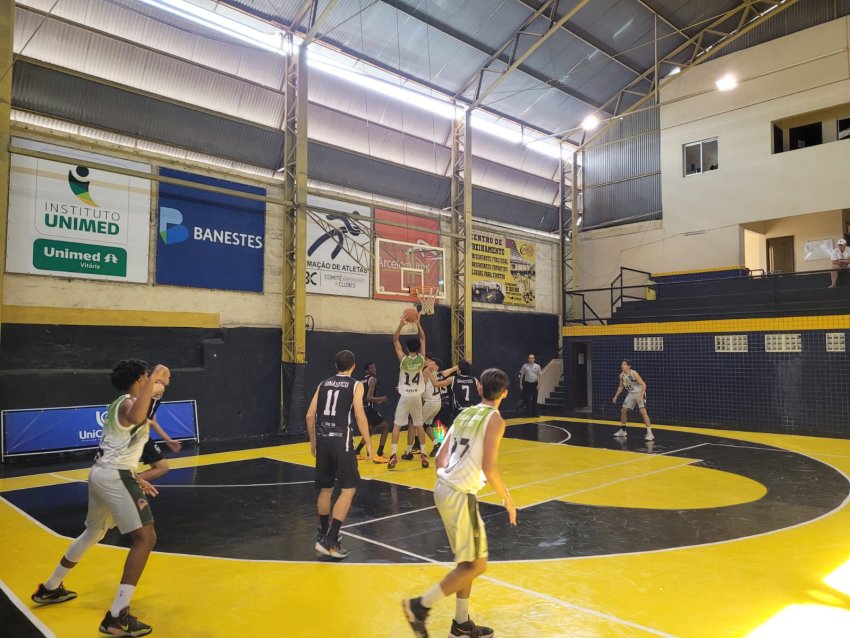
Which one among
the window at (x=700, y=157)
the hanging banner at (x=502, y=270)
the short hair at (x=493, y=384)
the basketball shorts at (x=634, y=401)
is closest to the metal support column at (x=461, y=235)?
the hanging banner at (x=502, y=270)

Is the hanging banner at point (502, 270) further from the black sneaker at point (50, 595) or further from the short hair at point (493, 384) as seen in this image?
the black sneaker at point (50, 595)

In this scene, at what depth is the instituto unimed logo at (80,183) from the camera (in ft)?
40.3

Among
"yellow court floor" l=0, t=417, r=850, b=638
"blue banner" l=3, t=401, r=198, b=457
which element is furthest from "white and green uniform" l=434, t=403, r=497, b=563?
"blue banner" l=3, t=401, r=198, b=457

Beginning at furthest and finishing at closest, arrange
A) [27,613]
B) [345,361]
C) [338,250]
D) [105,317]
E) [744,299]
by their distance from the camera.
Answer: [744,299], [338,250], [105,317], [345,361], [27,613]

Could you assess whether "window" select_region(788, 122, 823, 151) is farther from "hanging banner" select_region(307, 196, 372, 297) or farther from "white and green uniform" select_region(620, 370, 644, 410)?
"hanging banner" select_region(307, 196, 372, 297)

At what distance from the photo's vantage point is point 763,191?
18.9 m

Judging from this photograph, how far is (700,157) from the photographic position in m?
20.7

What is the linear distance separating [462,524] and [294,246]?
12578mm

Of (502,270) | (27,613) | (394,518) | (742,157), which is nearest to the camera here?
(27,613)

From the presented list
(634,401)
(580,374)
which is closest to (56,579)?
(634,401)

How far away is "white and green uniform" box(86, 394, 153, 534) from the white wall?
19932 mm

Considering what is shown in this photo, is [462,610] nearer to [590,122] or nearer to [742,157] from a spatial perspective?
[742,157]

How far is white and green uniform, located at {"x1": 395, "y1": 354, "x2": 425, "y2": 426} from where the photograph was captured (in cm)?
1023

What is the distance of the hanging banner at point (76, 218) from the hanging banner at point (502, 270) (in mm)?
11059
